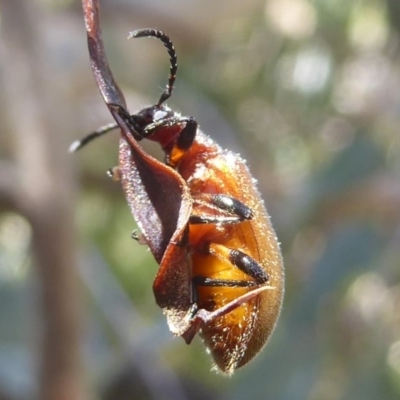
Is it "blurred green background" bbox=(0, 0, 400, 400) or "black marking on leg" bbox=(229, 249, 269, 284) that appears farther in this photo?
"blurred green background" bbox=(0, 0, 400, 400)

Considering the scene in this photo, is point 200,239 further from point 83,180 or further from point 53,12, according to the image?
point 53,12

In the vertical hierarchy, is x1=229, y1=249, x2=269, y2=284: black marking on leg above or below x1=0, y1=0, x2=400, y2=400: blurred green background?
above

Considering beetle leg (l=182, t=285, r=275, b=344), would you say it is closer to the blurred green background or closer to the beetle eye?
the beetle eye

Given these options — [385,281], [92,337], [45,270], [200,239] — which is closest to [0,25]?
[45,270]

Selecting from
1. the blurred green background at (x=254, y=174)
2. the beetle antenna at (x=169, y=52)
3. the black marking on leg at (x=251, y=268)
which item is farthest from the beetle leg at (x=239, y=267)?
the blurred green background at (x=254, y=174)

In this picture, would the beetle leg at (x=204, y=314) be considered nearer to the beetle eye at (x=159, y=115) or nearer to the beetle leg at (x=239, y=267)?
the beetle leg at (x=239, y=267)

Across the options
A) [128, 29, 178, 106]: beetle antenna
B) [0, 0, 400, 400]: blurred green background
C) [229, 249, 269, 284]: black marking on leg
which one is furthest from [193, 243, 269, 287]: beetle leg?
[0, 0, 400, 400]: blurred green background

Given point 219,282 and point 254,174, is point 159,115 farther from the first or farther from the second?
point 254,174
